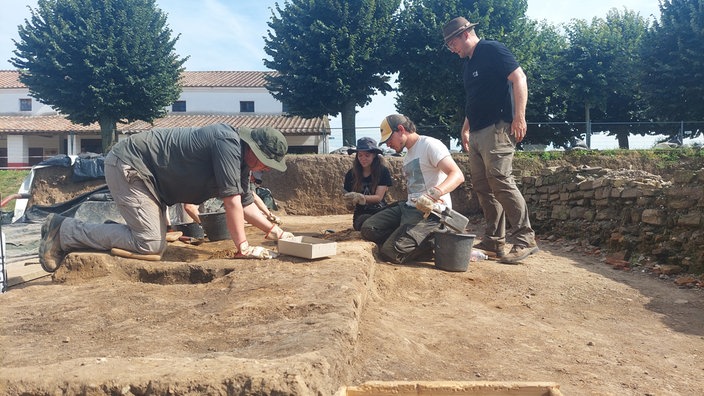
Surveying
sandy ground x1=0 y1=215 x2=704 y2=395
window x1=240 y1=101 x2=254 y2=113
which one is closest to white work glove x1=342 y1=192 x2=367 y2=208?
sandy ground x1=0 y1=215 x2=704 y2=395

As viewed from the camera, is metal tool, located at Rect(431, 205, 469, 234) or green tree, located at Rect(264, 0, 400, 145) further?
green tree, located at Rect(264, 0, 400, 145)

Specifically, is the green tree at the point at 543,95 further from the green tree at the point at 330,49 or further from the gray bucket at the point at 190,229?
the gray bucket at the point at 190,229

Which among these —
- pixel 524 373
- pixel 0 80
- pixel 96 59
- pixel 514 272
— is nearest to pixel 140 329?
pixel 524 373

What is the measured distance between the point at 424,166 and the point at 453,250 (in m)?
0.72

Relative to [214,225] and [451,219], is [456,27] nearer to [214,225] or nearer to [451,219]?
[451,219]

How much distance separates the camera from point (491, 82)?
4.30m

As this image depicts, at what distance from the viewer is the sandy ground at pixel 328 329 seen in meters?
1.79

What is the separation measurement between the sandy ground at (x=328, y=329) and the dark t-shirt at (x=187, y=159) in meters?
0.57

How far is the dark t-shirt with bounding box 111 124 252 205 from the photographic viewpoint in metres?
3.56

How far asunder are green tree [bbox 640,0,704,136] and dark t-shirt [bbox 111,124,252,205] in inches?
734

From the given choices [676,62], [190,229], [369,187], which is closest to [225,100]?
[676,62]

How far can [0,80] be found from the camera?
1412 inches

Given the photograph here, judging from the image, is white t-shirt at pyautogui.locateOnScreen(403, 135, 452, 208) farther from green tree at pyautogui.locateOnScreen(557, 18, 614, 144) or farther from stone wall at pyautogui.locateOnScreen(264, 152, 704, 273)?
green tree at pyautogui.locateOnScreen(557, 18, 614, 144)

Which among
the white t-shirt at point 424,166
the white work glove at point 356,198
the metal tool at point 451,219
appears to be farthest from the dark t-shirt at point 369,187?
the metal tool at point 451,219
